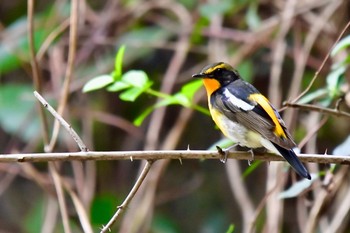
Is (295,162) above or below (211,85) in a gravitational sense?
below

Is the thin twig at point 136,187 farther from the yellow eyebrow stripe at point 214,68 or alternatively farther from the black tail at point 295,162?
the yellow eyebrow stripe at point 214,68

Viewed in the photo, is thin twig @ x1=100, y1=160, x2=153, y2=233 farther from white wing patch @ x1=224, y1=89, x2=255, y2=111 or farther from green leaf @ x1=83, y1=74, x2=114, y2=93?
white wing patch @ x1=224, y1=89, x2=255, y2=111

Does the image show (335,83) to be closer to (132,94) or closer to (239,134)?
(239,134)

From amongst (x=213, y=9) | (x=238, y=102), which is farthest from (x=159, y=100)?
(x=238, y=102)

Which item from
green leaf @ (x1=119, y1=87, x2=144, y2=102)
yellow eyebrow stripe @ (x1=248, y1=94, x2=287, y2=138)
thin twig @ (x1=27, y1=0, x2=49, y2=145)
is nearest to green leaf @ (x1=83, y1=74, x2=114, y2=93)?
green leaf @ (x1=119, y1=87, x2=144, y2=102)

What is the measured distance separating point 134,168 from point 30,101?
84cm

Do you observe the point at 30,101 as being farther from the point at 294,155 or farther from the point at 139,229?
the point at 294,155

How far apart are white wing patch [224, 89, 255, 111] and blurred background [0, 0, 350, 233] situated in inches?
28.2

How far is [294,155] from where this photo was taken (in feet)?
6.67

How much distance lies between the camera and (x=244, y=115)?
2342 millimetres

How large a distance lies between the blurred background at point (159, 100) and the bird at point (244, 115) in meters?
0.66

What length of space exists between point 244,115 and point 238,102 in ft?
0.24

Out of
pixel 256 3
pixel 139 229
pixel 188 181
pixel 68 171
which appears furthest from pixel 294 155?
pixel 68 171

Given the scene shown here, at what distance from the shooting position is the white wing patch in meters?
2.36
